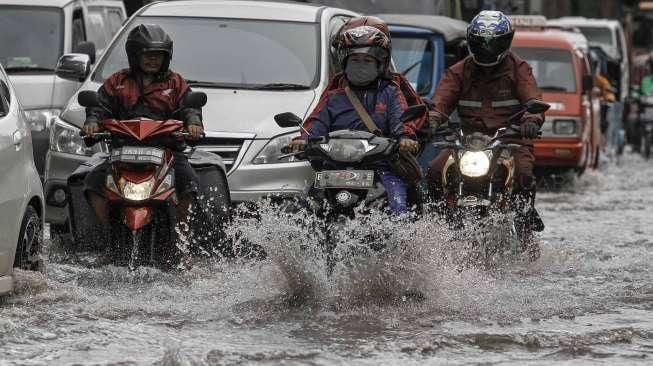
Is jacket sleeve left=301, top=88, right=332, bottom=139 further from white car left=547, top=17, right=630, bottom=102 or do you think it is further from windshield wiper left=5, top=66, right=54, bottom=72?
white car left=547, top=17, right=630, bottom=102

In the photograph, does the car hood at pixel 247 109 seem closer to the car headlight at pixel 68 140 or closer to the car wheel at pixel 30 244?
the car headlight at pixel 68 140

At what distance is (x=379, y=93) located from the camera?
10.3 meters

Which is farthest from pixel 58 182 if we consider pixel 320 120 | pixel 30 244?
pixel 320 120

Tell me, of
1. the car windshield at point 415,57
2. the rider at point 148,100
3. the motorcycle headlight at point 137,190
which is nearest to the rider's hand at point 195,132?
the rider at point 148,100

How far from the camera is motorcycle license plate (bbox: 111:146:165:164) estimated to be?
1031cm

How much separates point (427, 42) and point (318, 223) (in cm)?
1018

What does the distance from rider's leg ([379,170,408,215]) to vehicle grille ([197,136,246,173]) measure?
7.56 feet

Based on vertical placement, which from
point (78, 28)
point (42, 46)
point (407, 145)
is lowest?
point (407, 145)

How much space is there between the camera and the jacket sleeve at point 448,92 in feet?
40.1

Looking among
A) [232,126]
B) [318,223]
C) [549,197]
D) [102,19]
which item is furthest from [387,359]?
[549,197]

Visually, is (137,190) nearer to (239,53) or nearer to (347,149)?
(347,149)

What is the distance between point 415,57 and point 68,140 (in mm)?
7666

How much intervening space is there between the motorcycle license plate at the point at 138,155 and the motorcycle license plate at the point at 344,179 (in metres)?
1.24

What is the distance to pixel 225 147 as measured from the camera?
12.0 m
